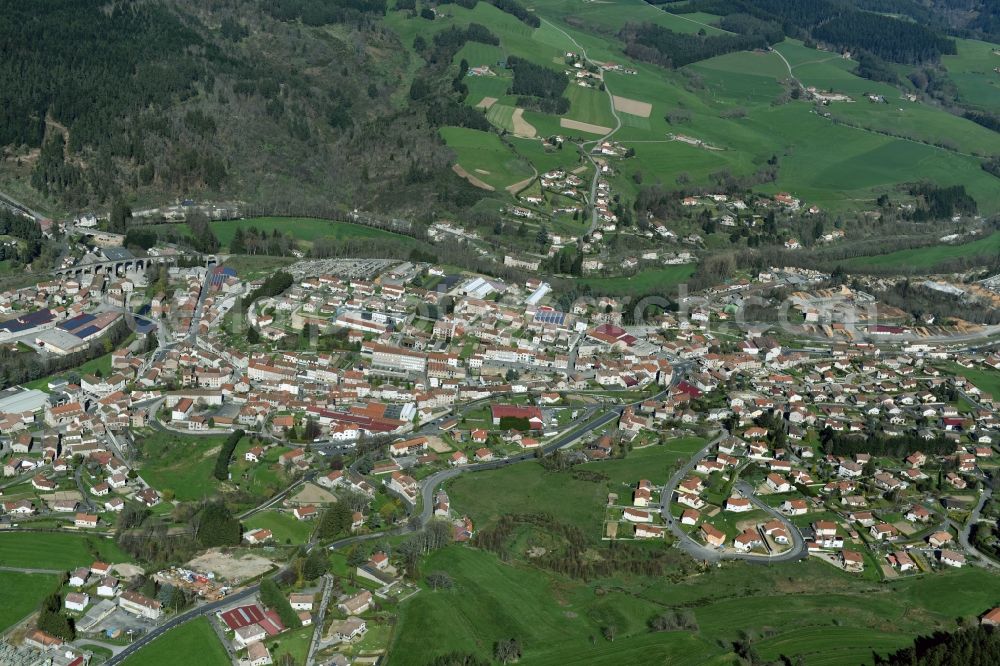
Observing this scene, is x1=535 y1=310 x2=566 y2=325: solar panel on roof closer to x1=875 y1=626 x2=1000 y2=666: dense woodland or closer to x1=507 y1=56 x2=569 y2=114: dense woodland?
x1=875 y1=626 x2=1000 y2=666: dense woodland

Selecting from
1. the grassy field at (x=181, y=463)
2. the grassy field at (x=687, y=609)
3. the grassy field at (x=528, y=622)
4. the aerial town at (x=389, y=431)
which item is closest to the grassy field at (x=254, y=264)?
the aerial town at (x=389, y=431)

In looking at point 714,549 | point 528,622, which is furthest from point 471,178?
point 528,622

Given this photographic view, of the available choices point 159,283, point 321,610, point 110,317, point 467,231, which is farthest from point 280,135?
point 321,610

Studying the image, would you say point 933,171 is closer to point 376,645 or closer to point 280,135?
point 280,135

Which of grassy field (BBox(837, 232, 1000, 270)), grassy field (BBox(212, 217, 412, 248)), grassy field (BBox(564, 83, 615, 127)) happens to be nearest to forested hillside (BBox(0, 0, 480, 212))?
grassy field (BBox(212, 217, 412, 248))

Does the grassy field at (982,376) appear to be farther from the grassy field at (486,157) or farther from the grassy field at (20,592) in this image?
the grassy field at (20,592)
